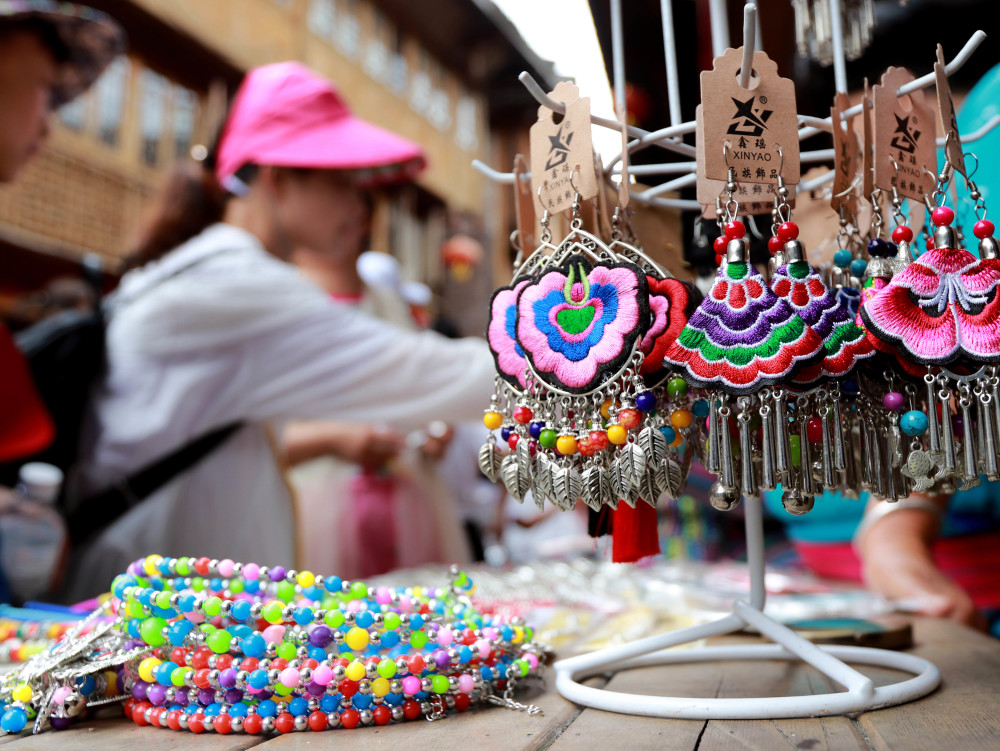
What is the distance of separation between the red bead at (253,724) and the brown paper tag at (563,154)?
451 mm

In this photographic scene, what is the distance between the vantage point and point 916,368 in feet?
1.72

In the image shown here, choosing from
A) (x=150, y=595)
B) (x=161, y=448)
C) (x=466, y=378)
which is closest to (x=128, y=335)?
(x=161, y=448)

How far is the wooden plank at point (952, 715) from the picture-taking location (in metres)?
0.49

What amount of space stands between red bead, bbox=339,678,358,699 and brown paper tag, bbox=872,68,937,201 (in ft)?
1.78

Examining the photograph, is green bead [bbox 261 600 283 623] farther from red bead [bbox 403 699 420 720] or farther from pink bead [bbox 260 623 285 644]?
red bead [bbox 403 699 420 720]

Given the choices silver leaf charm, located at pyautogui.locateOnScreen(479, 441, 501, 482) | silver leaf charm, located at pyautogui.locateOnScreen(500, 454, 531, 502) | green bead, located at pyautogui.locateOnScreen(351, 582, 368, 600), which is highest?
silver leaf charm, located at pyautogui.locateOnScreen(479, 441, 501, 482)

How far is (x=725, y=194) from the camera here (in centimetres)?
55

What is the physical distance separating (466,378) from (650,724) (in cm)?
95

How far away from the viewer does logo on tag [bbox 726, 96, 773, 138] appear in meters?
0.55

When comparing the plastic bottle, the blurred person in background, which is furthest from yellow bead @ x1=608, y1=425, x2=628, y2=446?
the plastic bottle

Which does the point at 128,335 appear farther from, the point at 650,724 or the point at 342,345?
the point at 650,724

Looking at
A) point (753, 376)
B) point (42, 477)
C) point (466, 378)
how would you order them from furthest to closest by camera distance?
point (466, 378)
point (42, 477)
point (753, 376)

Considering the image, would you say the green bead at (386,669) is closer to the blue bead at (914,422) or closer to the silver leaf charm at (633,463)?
the silver leaf charm at (633,463)

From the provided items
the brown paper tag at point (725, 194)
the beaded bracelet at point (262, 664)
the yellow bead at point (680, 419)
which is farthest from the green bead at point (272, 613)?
the brown paper tag at point (725, 194)
